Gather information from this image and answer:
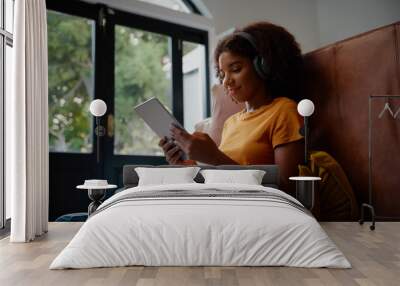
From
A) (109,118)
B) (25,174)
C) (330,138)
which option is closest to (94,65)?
(109,118)

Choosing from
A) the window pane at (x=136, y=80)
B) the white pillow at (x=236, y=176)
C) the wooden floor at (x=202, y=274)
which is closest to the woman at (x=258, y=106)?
the white pillow at (x=236, y=176)

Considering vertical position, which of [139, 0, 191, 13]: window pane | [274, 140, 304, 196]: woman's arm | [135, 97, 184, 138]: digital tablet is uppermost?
[139, 0, 191, 13]: window pane

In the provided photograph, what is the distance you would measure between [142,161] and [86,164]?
0.63m

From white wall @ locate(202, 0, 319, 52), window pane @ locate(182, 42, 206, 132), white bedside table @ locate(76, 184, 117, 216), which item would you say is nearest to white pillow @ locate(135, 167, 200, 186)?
white bedside table @ locate(76, 184, 117, 216)

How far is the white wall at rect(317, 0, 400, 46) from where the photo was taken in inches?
206

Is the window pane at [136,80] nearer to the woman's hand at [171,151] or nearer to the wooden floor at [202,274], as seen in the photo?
the woman's hand at [171,151]

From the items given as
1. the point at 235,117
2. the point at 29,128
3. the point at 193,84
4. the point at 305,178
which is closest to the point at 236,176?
the point at 305,178

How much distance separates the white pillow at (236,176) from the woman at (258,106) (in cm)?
37

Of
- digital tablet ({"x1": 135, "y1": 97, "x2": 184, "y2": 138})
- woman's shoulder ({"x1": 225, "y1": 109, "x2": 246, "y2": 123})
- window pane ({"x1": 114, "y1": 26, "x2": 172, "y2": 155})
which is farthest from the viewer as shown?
window pane ({"x1": 114, "y1": 26, "x2": 172, "y2": 155})

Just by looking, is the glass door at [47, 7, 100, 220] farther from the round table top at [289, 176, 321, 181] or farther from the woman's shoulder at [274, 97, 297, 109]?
the round table top at [289, 176, 321, 181]

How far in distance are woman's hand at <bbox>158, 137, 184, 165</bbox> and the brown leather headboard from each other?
129cm

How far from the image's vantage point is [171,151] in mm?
4551

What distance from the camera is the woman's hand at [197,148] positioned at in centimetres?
444

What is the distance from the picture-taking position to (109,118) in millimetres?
5094
